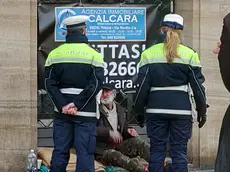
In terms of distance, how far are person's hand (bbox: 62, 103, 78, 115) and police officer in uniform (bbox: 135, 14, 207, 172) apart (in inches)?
27.4

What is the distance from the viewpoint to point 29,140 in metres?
7.67

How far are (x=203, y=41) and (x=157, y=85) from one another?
183cm

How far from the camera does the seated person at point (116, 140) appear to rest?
26.2ft

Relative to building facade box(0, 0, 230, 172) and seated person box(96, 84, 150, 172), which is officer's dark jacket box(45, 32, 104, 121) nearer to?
building facade box(0, 0, 230, 172)

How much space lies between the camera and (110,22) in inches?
324

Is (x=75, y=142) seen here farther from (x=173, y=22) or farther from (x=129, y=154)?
(x=129, y=154)

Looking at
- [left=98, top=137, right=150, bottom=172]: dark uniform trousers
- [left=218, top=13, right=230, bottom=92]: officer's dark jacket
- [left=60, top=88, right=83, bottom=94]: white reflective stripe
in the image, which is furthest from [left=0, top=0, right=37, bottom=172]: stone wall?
[left=218, top=13, right=230, bottom=92]: officer's dark jacket

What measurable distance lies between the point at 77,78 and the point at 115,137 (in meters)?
1.82

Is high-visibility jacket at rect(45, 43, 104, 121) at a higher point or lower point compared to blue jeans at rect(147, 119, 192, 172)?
higher

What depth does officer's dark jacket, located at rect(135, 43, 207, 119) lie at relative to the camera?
6.61 meters

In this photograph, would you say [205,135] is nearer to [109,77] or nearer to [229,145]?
[109,77]

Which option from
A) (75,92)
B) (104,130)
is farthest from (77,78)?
(104,130)

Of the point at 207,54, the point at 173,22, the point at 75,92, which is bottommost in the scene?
the point at 75,92

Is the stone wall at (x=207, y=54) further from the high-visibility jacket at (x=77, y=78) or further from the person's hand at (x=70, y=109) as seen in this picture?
the person's hand at (x=70, y=109)
